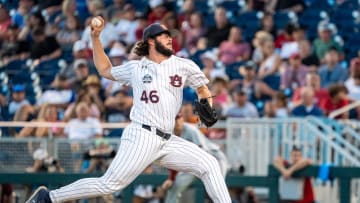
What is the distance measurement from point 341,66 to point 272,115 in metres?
1.43

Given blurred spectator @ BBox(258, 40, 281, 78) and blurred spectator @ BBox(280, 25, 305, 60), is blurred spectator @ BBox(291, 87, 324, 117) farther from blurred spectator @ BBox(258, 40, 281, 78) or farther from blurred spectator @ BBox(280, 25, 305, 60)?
blurred spectator @ BBox(280, 25, 305, 60)

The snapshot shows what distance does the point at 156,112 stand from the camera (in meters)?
11.2

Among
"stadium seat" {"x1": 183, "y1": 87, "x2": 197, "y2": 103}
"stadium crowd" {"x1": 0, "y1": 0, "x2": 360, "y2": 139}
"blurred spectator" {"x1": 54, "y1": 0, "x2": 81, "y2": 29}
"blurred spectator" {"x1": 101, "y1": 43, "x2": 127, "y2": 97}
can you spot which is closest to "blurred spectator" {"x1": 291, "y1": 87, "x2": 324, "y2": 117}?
"stadium crowd" {"x1": 0, "y1": 0, "x2": 360, "y2": 139}

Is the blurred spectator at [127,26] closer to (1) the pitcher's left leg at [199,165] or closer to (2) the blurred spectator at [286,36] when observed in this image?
(2) the blurred spectator at [286,36]

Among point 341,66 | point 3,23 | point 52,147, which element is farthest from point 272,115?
point 3,23

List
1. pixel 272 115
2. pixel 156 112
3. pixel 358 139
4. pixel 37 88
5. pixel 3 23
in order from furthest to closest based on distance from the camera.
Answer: pixel 3 23, pixel 37 88, pixel 272 115, pixel 358 139, pixel 156 112

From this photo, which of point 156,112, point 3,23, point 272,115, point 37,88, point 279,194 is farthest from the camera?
point 3,23

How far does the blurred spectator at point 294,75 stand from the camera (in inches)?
713

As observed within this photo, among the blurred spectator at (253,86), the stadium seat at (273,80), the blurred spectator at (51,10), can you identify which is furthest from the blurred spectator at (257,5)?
the blurred spectator at (51,10)

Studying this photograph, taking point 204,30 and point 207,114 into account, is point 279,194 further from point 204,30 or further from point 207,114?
point 204,30

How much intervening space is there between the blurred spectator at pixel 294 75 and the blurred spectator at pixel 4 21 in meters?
5.49

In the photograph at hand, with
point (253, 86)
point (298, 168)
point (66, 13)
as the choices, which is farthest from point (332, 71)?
point (66, 13)

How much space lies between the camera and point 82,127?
55.0 ft

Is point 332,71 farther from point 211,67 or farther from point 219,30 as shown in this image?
point 219,30
